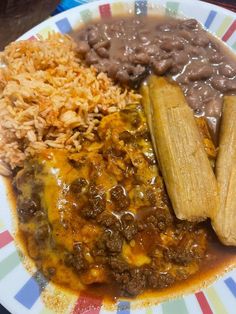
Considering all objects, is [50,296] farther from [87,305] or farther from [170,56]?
[170,56]

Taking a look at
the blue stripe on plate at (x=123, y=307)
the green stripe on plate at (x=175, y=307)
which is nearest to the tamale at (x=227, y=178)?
the green stripe on plate at (x=175, y=307)

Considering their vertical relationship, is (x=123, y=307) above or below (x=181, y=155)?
below

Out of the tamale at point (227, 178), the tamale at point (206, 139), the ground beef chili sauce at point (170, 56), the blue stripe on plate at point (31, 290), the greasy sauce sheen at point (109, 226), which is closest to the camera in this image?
the blue stripe on plate at point (31, 290)

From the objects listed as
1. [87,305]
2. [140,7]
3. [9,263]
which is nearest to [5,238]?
Result: [9,263]

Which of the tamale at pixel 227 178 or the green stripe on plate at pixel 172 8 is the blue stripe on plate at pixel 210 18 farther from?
the tamale at pixel 227 178

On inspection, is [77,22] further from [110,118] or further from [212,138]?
[212,138]

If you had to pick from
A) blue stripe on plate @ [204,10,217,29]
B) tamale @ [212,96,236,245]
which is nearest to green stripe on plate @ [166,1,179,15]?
blue stripe on plate @ [204,10,217,29]
